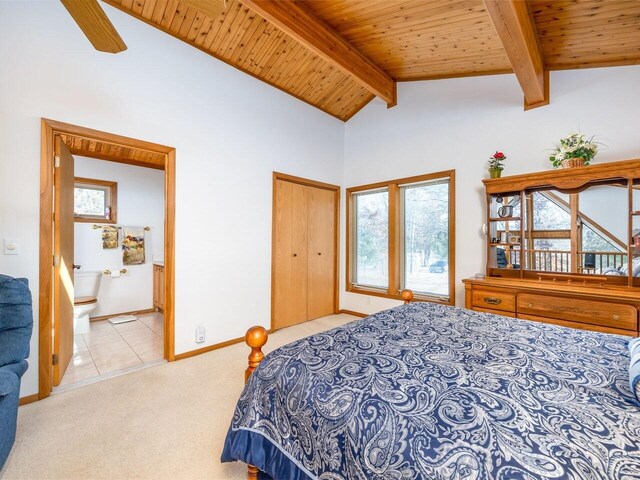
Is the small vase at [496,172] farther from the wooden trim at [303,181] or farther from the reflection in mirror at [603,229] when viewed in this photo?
the wooden trim at [303,181]

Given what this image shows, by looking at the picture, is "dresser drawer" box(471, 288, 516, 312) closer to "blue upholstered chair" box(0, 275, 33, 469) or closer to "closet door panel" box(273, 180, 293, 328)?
"closet door panel" box(273, 180, 293, 328)

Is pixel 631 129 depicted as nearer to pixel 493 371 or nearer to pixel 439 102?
pixel 439 102

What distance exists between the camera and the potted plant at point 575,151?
2.54m

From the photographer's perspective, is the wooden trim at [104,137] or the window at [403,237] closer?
the wooden trim at [104,137]

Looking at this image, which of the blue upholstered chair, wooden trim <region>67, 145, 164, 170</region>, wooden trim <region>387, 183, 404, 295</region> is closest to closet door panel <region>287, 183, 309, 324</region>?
wooden trim <region>387, 183, 404, 295</region>

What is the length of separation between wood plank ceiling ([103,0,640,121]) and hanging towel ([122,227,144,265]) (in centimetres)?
288

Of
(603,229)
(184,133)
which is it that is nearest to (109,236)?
(184,133)

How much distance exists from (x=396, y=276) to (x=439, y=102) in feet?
7.58

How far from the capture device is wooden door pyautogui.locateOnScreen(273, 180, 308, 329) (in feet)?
12.5

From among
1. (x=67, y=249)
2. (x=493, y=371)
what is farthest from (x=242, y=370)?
(x=493, y=371)

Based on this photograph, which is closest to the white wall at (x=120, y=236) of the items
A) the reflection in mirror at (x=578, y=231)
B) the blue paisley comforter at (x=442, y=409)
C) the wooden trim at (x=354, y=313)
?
the wooden trim at (x=354, y=313)

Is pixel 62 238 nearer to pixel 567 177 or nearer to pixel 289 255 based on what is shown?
pixel 289 255

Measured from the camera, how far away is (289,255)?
156 inches

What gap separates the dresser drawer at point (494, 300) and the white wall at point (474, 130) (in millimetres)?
638
